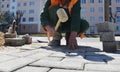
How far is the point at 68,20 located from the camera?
19.3 feet

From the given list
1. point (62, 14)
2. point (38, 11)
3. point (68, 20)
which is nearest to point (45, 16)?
point (68, 20)

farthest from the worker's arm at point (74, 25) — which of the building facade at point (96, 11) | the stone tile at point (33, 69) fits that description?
the building facade at point (96, 11)

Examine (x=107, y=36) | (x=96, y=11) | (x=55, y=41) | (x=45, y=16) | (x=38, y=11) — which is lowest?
(x=55, y=41)

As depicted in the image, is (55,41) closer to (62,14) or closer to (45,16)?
(45,16)

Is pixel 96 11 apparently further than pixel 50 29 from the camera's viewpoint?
Yes

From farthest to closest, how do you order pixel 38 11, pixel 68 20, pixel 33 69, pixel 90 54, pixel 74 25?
1. pixel 38 11
2. pixel 68 20
3. pixel 74 25
4. pixel 90 54
5. pixel 33 69

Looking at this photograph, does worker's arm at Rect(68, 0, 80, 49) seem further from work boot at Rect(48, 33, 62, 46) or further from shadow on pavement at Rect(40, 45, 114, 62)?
work boot at Rect(48, 33, 62, 46)

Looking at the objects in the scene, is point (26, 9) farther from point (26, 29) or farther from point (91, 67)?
point (91, 67)

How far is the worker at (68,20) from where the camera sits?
5.61 meters

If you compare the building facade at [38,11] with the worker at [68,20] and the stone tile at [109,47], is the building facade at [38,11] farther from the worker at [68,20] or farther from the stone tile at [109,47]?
the stone tile at [109,47]

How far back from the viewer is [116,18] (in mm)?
45938

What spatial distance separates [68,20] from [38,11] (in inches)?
1833

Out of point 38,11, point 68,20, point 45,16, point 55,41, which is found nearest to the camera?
point 68,20

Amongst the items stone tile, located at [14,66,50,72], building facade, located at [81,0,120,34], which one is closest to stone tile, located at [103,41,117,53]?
stone tile, located at [14,66,50,72]
